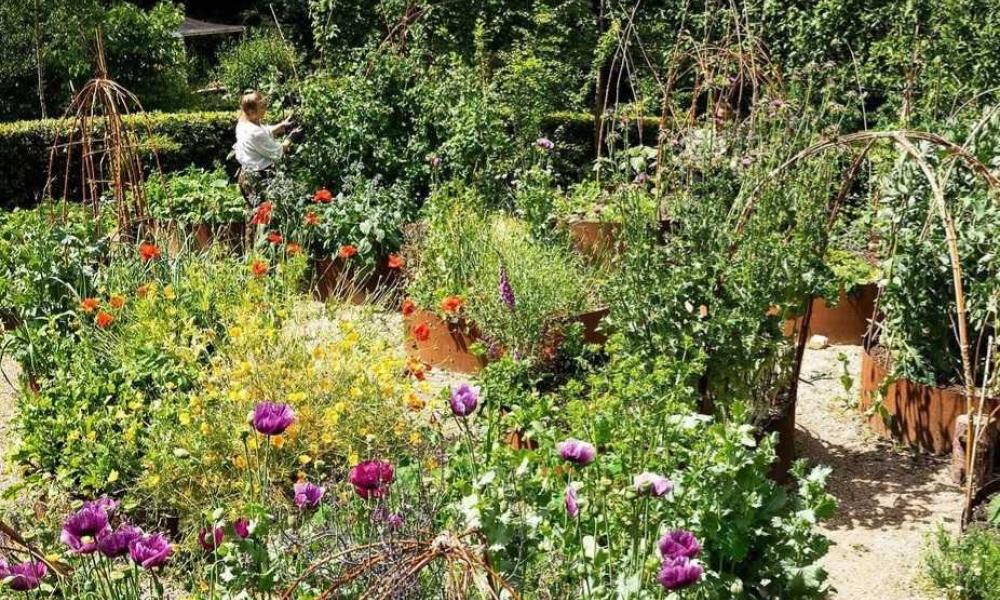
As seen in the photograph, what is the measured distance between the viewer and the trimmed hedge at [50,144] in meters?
10.5

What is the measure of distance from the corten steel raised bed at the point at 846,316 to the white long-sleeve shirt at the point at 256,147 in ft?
12.4

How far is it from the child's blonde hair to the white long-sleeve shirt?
0.24 feet

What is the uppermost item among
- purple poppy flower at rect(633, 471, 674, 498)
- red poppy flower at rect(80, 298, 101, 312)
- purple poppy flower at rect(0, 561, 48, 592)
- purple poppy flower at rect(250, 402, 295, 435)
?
purple poppy flower at rect(250, 402, 295, 435)

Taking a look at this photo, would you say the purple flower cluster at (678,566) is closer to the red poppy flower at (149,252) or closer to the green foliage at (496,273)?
the green foliage at (496,273)

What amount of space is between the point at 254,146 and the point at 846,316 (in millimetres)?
4051

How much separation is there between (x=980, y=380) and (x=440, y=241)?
9.32ft

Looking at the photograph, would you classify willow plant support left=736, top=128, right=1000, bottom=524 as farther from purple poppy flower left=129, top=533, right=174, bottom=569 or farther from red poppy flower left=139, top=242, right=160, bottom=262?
purple poppy flower left=129, top=533, right=174, bottom=569

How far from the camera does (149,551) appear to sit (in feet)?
7.22

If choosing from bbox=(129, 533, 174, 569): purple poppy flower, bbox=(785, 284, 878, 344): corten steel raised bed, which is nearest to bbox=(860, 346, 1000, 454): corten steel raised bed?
bbox=(785, 284, 878, 344): corten steel raised bed

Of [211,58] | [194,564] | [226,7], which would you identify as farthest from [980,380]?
[226,7]

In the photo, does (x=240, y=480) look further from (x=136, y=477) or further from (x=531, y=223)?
(x=531, y=223)

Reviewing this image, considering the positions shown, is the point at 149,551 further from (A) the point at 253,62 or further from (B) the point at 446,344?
(A) the point at 253,62

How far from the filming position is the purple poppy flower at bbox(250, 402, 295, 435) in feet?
7.82

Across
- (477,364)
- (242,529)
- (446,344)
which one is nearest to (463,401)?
(242,529)
